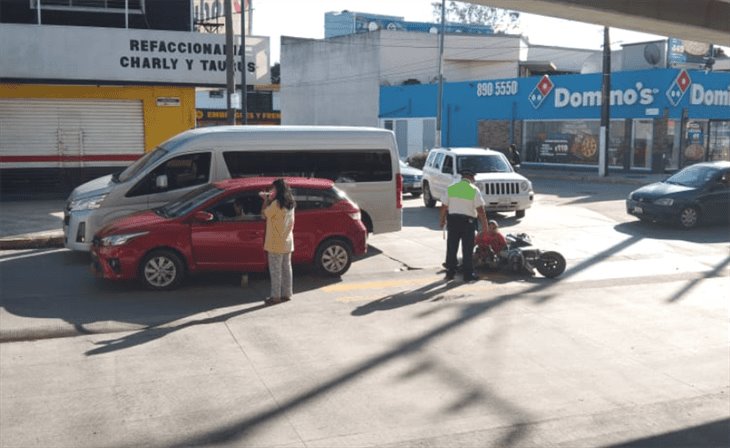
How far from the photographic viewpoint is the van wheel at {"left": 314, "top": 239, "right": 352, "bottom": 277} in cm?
A: 1276

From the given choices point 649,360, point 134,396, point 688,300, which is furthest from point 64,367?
point 688,300

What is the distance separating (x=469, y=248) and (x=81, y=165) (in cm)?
1326

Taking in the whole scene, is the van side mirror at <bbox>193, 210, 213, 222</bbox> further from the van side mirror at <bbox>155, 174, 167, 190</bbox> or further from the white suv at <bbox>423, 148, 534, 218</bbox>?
the white suv at <bbox>423, 148, 534, 218</bbox>

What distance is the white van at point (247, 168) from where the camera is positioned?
1370 centimetres

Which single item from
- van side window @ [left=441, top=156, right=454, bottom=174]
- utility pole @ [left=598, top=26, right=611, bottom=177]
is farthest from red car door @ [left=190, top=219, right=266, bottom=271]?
utility pole @ [left=598, top=26, right=611, bottom=177]

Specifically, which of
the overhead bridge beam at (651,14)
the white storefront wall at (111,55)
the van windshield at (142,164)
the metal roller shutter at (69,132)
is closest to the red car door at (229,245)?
the van windshield at (142,164)

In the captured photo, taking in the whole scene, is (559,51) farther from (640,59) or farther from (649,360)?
(649,360)

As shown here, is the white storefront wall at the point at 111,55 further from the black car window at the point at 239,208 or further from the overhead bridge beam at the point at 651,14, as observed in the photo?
the overhead bridge beam at the point at 651,14

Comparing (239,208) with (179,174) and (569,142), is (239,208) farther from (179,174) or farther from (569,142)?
(569,142)

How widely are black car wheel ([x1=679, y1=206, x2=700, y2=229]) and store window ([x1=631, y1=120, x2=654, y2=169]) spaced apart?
1694cm

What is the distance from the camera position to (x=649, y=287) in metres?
12.7

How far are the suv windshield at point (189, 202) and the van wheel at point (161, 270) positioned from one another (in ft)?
2.07

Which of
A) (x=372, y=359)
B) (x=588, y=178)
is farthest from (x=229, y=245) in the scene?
(x=588, y=178)

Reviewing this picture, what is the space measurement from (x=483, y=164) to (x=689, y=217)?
5136 millimetres
